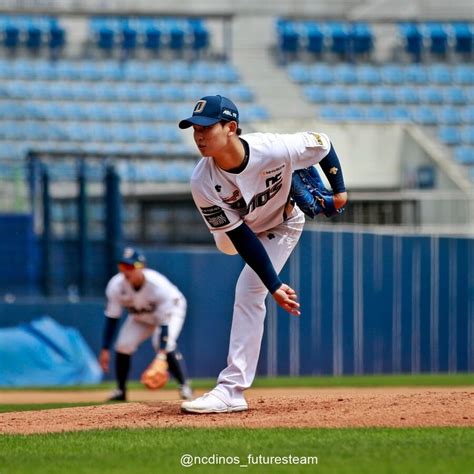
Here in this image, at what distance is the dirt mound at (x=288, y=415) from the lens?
6.79 m

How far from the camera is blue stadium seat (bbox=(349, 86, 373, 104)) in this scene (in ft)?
81.1

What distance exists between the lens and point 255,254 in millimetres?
6805

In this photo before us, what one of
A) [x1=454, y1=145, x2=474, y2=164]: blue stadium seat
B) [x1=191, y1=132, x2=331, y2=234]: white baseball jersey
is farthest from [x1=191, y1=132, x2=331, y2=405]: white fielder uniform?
[x1=454, y1=145, x2=474, y2=164]: blue stadium seat

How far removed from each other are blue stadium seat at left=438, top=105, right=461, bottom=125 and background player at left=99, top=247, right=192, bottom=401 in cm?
1294

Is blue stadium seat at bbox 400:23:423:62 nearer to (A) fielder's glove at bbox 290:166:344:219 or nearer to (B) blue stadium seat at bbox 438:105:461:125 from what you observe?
(B) blue stadium seat at bbox 438:105:461:125

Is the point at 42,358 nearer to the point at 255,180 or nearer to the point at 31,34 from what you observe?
the point at 255,180

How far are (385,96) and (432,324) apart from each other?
292 inches

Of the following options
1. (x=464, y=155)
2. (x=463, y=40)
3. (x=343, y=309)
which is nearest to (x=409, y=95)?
(x=464, y=155)

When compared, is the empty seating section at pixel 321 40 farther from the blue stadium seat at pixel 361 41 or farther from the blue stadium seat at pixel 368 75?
the blue stadium seat at pixel 368 75

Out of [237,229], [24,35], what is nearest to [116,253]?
A: [24,35]

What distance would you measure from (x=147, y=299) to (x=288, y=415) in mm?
5449

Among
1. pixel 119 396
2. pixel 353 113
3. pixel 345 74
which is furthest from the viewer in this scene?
pixel 345 74

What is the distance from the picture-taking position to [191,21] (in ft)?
85.9

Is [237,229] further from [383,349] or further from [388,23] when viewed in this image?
[388,23]
